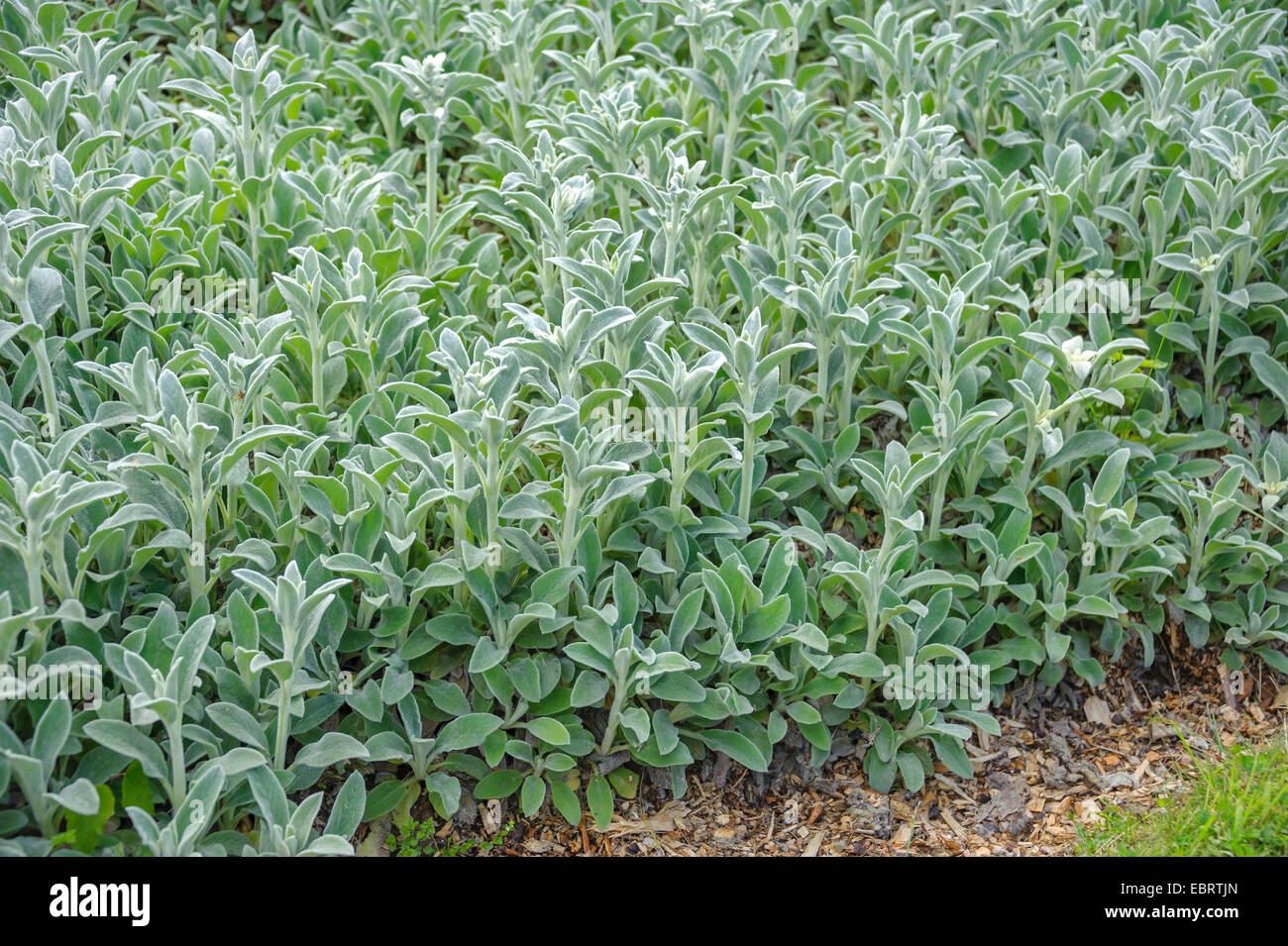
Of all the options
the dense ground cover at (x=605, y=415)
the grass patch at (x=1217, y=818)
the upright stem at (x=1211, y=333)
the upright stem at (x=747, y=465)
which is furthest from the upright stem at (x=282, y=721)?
the upright stem at (x=1211, y=333)

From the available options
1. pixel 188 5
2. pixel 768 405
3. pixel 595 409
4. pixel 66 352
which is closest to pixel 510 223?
pixel 595 409

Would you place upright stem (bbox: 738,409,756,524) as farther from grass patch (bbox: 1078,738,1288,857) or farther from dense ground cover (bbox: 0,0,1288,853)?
grass patch (bbox: 1078,738,1288,857)

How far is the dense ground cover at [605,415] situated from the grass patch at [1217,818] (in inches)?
18.2

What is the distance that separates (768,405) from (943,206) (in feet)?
6.18

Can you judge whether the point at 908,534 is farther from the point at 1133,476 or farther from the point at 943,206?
the point at 943,206

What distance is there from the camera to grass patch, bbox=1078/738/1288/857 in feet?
9.94

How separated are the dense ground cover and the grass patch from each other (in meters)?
0.46

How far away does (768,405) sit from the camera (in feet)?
12.0

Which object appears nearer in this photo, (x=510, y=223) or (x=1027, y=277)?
(x=510, y=223)

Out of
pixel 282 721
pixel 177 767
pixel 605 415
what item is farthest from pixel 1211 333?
pixel 177 767

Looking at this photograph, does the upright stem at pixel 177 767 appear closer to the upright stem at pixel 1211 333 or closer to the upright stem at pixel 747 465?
the upright stem at pixel 747 465

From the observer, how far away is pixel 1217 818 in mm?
3119

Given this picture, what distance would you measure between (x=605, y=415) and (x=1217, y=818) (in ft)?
7.14

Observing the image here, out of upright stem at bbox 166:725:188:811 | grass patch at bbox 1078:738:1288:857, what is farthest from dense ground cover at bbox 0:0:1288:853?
grass patch at bbox 1078:738:1288:857
